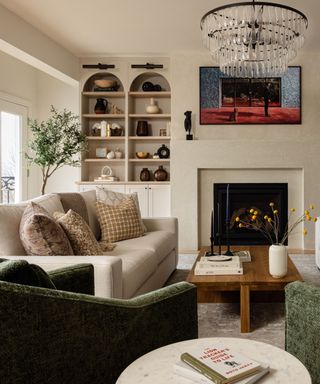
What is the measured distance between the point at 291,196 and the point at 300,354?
4.56 metres

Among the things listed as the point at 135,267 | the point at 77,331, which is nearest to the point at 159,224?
the point at 135,267

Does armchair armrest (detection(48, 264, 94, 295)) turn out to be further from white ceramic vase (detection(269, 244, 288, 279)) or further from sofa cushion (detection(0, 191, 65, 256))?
white ceramic vase (detection(269, 244, 288, 279))

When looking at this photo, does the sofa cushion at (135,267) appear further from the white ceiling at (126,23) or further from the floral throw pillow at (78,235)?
the white ceiling at (126,23)

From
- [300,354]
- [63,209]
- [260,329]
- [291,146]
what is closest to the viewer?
[300,354]

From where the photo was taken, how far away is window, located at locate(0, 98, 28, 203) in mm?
5879

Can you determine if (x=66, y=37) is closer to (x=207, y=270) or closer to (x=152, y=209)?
(x=152, y=209)

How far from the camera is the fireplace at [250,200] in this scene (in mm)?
6035

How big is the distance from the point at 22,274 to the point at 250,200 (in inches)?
206

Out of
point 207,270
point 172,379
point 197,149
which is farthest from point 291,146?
point 172,379

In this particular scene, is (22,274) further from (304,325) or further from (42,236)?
(42,236)

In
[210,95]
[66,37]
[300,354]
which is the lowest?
[300,354]

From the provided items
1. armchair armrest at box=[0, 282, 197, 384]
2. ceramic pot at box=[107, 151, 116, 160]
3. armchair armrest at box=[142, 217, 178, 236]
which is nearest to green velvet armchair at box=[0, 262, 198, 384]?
armchair armrest at box=[0, 282, 197, 384]

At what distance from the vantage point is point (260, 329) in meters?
2.88

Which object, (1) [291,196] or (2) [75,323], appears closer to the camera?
(2) [75,323]
